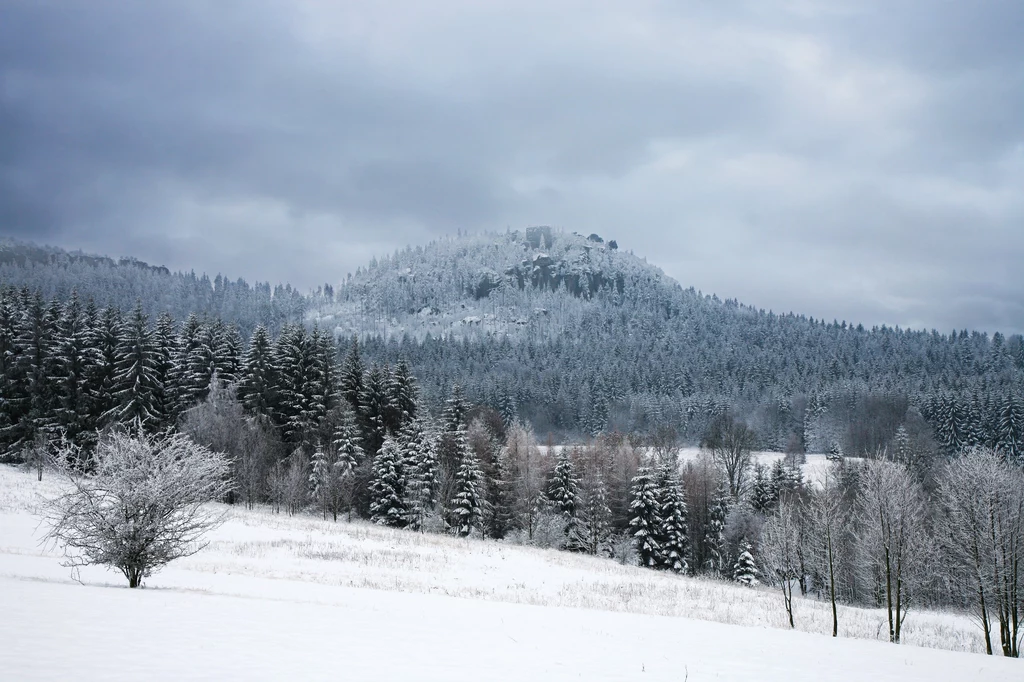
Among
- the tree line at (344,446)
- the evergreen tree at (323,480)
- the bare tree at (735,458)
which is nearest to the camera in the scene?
the tree line at (344,446)

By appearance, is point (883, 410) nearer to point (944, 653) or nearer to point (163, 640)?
point (944, 653)

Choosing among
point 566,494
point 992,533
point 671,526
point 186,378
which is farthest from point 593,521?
point 186,378

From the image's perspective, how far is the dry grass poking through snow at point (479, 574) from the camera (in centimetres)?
2422

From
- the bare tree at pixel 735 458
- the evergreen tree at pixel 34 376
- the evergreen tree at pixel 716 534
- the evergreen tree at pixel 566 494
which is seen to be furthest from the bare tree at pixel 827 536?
the evergreen tree at pixel 34 376

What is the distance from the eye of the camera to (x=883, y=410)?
124562mm

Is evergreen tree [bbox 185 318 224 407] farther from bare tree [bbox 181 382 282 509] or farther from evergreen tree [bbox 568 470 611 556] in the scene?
evergreen tree [bbox 568 470 611 556]

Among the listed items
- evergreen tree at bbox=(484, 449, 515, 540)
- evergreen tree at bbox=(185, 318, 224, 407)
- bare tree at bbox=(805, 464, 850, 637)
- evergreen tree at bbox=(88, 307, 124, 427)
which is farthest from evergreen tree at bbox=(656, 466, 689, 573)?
evergreen tree at bbox=(88, 307, 124, 427)

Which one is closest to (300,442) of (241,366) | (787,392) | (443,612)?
(241,366)

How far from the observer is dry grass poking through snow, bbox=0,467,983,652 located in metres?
24.2

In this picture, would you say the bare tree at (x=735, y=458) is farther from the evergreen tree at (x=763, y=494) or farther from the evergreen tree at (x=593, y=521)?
the evergreen tree at (x=593, y=521)

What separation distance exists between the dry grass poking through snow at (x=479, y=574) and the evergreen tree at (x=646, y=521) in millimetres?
9587

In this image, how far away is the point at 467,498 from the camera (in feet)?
170

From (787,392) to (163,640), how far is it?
6197 inches

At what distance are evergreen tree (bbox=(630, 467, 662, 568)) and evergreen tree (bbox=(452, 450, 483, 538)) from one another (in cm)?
1337
